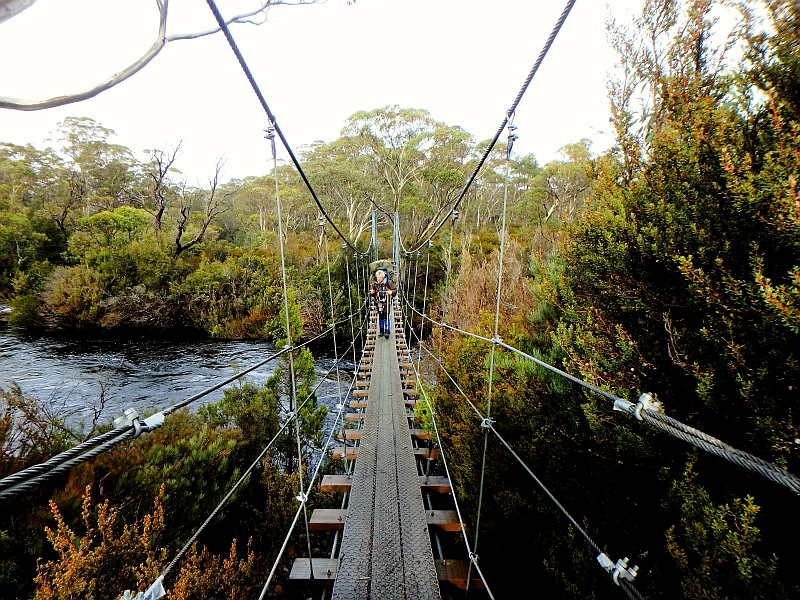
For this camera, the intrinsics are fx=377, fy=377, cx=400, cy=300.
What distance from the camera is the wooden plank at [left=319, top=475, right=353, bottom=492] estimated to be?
1.91 meters

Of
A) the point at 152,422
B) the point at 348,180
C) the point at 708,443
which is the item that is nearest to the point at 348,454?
the point at 152,422

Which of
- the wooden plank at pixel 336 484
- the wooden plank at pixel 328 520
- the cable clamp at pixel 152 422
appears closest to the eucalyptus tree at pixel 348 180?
the wooden plank at pixel 336 484

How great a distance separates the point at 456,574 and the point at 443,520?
25cm

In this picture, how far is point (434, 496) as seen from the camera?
10.9 ft

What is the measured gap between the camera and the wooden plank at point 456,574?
1387 mm

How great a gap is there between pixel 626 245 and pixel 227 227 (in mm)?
20919

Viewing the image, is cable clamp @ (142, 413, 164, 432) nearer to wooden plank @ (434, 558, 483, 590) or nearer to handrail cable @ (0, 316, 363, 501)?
handrail cable @ (0, 316, 363, 501)

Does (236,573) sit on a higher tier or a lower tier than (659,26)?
lower

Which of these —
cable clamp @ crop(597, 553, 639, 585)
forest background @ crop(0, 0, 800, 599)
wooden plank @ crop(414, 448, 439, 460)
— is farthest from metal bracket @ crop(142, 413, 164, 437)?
wooden plank @ crop(414, 448, 439, 460)

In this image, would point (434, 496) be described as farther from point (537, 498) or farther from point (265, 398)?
point (265, 398)

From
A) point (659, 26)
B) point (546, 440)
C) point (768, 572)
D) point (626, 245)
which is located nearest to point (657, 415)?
point (768, 572)

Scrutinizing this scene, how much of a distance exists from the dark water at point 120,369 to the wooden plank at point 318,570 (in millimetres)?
4488

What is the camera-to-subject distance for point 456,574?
143 centimetres

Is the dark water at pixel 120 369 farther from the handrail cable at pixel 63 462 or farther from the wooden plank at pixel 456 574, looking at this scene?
the handrail cable at pixel 63 462
